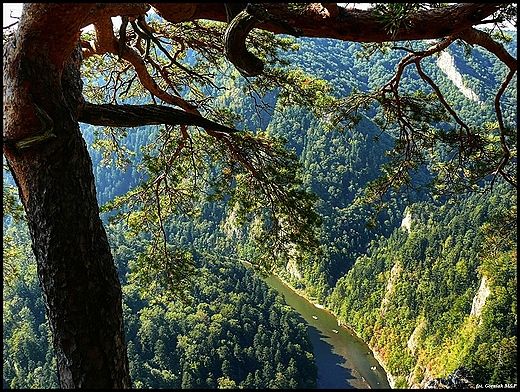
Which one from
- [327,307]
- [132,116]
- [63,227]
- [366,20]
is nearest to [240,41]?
[132,116]

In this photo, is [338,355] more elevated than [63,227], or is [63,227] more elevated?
[63,227]

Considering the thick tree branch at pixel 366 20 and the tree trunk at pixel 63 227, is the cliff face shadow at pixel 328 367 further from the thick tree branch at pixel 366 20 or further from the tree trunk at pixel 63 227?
the tree trunk at pixel 63 227

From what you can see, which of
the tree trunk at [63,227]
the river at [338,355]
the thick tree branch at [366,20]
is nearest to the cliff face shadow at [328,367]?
the river at [338,355]

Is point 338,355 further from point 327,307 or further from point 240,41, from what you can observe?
point 240,41

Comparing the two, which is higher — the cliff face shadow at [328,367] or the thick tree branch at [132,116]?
the thick tree branch at [132,116]

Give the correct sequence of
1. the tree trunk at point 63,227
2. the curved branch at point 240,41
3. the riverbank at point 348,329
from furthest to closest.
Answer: the riverbank at point 348,329, the curved branch at point 240,41, the tree trunk at point 63,227

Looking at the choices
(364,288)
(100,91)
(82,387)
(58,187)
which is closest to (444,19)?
(58,187)

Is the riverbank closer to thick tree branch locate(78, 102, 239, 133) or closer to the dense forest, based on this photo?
the dense forest
